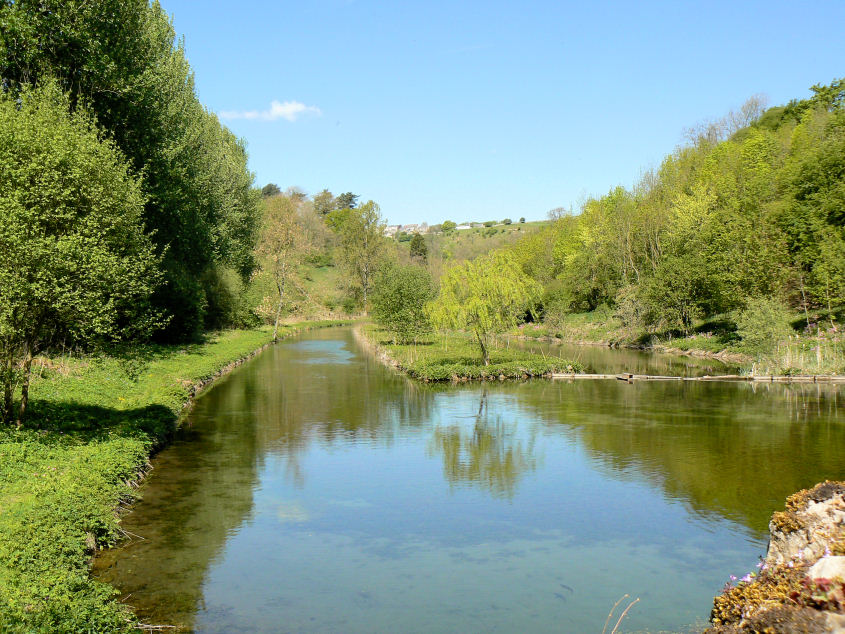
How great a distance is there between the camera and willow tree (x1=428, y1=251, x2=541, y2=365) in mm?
41062

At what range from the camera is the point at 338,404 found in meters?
33.4

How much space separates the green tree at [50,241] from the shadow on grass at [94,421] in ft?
3.04

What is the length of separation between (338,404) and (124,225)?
15.4 metres

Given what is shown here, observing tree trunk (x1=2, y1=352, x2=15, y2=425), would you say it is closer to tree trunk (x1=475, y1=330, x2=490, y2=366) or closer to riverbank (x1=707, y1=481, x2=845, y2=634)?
riverbank (x1=707, y1=481, x2=845, y2=634)

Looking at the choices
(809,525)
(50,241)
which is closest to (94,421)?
(50,241)

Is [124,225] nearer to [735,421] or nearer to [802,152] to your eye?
[735,421]

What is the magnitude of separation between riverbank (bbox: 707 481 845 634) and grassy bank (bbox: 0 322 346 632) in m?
8.99

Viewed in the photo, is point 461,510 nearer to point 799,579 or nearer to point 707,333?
point 799,579

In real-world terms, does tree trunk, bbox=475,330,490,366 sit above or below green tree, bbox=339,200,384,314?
below

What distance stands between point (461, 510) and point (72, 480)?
9464 millimetres

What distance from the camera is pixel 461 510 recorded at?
18.2 meters

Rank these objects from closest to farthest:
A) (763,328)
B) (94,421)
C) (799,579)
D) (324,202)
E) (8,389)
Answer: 1. (799,579)
2. (8,389)
3. (94,421)
4. (763,328)
5. (324,202)

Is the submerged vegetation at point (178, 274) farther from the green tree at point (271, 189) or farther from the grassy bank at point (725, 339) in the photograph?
the green tree at point (271, 189)

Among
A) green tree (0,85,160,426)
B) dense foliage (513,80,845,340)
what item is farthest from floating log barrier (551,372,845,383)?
green tree (0,85,160,426)
